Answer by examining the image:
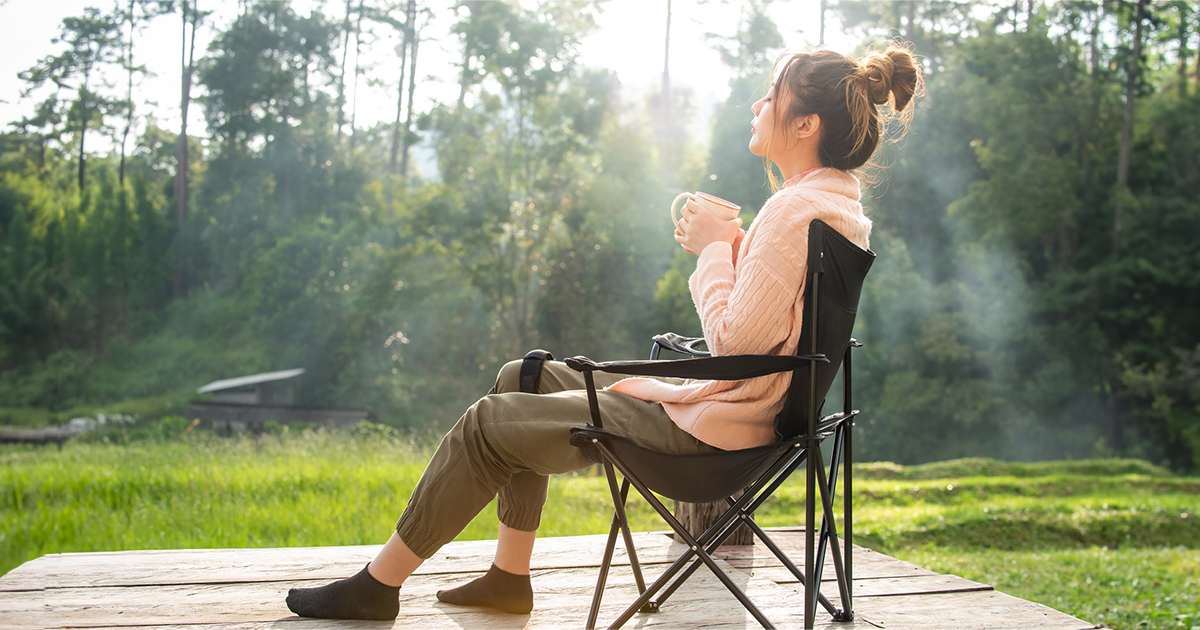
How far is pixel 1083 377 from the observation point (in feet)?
47.6

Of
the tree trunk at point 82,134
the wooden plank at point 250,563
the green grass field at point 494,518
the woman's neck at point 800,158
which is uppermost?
the tree trunk at point 82,134

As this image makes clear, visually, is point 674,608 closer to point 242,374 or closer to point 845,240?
point 845,240

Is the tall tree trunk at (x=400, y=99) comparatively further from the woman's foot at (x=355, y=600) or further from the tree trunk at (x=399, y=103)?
the woman's foot at (x=355, y=600)

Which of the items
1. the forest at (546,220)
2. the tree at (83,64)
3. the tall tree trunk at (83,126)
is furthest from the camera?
the tall tree trunk at (83,126)

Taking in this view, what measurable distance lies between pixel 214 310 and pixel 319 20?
704cm

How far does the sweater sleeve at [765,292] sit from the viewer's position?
51.8 inches

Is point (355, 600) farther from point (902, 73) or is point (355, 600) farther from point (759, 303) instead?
point (902, 73)

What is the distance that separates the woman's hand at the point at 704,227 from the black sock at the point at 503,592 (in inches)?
28.3

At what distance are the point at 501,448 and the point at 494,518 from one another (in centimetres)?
292

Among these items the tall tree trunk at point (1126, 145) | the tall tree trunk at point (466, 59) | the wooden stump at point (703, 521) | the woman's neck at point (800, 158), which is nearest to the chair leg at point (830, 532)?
the woman's neck at point (800, 158)

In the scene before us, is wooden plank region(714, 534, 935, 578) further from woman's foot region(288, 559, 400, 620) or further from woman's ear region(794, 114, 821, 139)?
woman's ear region(794, 114, 821, 139)

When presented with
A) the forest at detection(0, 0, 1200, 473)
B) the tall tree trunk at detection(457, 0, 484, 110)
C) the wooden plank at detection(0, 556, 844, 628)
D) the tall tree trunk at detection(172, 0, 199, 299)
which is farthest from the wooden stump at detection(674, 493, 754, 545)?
the tall tree trunk at detection(172, 0, 199, 299)

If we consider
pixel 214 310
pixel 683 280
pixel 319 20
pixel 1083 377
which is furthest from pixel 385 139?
pixel 1083 377

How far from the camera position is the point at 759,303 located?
4.33 ft
